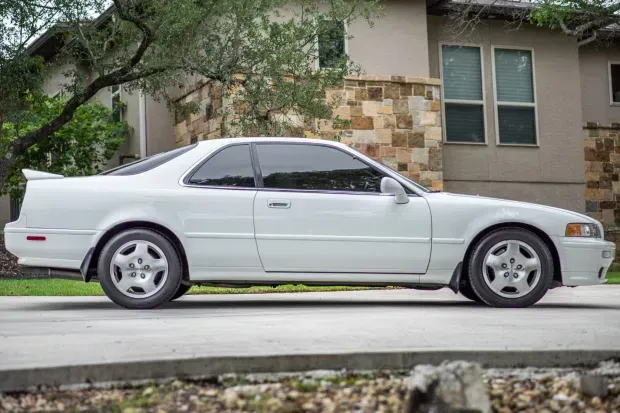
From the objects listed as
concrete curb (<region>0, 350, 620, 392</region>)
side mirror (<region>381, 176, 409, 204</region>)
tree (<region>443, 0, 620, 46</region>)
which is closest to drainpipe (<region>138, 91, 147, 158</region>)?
tree (<region>443, 0, 620, 46</region>)

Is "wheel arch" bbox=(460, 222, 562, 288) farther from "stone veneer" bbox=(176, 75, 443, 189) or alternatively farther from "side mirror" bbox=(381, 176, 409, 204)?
"stone veneer" bbox=(176, 75, 443, 189)

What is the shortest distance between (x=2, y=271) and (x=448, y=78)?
9.86 metres

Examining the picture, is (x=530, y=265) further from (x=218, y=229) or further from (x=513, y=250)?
(x=218, y=229)

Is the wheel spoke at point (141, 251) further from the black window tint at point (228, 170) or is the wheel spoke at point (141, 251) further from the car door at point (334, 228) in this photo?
the car door at point (334, 228)

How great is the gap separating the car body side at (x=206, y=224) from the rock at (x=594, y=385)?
3949 millimetres

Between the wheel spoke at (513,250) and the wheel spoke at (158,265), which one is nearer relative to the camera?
the wheel spoke at (158,265)

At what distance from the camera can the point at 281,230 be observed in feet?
26.5

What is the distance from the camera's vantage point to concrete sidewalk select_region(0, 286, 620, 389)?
4379 millimetres

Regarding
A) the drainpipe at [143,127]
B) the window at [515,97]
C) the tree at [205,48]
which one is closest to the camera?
the tree at [205,48]

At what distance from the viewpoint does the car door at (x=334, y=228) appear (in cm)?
807

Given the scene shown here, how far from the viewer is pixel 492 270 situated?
8203 mm

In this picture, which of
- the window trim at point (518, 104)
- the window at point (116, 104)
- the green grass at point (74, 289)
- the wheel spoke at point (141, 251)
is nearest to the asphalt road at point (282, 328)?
the wheel spoke at point (141, 251)

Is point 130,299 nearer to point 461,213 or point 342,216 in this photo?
point 342,216

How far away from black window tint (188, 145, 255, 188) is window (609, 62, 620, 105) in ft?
55.7
